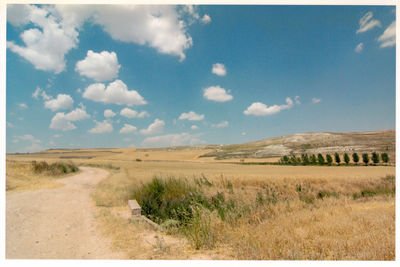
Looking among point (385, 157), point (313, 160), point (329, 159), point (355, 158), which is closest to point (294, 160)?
point (313, 160)

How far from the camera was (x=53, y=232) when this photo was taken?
4.49 m

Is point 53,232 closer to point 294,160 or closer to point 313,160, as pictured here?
point 294,160

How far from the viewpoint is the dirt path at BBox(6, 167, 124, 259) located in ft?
11.3

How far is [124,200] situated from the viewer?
7.88 metres

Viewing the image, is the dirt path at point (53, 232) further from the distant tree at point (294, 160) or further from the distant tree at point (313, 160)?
the distant tree at point (313, 160)

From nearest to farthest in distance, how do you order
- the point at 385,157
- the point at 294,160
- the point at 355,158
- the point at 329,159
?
the point at 385,157, the point at 355,158, the point at 329,159, the point at 294,160

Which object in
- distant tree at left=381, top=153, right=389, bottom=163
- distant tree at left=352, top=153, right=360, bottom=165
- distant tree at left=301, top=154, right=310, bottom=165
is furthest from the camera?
distant tree at left=301, top=154, right=310, bottom=165

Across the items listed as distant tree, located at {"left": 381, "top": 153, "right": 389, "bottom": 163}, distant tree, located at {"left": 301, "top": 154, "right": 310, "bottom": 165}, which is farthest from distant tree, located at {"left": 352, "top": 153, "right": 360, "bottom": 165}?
distant tree, located at {"left": 301, "top": 154, "right": 310, "bottom": 165}

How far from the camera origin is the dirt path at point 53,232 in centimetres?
345

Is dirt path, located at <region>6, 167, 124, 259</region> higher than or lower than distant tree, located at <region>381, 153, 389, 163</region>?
higher

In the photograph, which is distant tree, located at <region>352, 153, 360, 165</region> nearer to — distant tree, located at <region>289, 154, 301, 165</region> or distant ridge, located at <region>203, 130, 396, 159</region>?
distant ridge, located at <region>203, 130, 396, 159</region>
